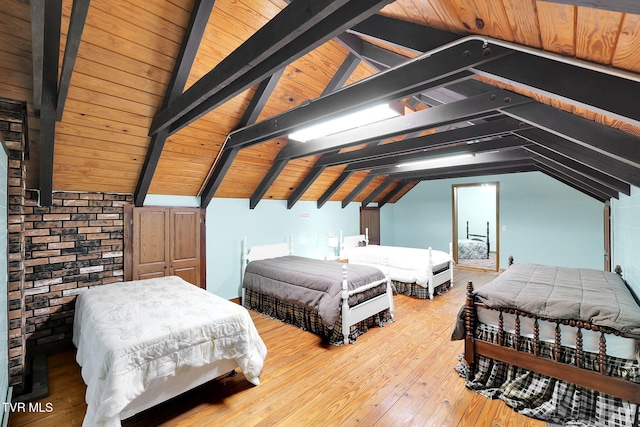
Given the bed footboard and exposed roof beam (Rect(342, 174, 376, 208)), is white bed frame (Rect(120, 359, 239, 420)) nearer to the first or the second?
the bed footboard

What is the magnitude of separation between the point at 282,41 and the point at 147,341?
2.02 m

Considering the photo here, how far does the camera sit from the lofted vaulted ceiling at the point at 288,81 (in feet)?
3.51

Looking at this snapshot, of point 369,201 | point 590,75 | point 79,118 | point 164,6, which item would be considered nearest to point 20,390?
point 79,118

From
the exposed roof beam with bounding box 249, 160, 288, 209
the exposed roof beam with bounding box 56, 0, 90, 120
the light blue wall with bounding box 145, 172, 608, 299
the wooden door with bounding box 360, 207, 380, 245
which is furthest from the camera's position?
the wooden door with bounding box 360, 207, 380, 245

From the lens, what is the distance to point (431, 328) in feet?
11.4

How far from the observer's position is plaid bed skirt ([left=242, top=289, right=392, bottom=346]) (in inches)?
125

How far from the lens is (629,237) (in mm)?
2781

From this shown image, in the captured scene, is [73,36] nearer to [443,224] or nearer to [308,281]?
[308,281]

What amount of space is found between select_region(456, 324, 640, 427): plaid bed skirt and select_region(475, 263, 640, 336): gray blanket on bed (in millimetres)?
271

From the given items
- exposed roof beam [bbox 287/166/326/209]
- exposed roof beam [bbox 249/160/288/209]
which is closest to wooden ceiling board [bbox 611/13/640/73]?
exposed roof beam [bbox 249/160/288/209]

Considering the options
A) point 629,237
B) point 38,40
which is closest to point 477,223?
point 629,237

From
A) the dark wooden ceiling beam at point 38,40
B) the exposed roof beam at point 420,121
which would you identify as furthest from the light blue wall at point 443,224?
the dark wooden ceiling beam at point 38,40

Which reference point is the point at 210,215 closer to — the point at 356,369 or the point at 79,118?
the point at 79,118

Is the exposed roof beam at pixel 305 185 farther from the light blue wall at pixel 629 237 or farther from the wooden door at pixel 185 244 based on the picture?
the light blue wall at pixel 629 237
